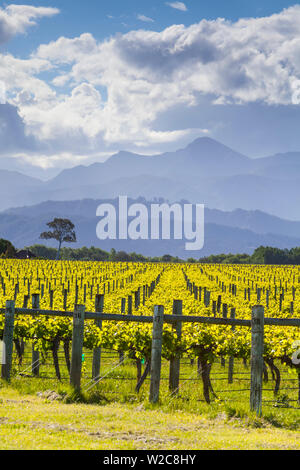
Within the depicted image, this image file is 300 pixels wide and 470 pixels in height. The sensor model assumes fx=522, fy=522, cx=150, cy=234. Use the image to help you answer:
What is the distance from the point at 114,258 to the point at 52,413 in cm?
14385

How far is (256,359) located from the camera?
10.1 meters

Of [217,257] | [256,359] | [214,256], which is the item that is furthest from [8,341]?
[214,256]

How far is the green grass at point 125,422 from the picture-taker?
752 cm

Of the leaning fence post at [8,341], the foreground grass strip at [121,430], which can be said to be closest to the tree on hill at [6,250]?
the leaning fence post at [8,341]

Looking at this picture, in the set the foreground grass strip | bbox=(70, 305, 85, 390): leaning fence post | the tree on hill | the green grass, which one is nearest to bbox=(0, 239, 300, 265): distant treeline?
the tree on hill

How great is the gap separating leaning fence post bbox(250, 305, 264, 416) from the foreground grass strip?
0.74 metres

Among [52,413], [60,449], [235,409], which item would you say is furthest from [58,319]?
[60,449]

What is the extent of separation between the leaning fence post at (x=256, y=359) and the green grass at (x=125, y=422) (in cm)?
27

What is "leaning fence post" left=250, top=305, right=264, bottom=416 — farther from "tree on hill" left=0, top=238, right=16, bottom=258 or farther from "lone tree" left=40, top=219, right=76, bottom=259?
"lone tree" left=40, top=219, right=76, bottom=259

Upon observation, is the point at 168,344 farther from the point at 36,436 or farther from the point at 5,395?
the point at 36,436

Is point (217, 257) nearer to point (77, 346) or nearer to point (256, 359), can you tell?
point (77, 346)

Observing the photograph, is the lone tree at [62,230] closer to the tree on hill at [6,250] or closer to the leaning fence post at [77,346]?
the tree on hill at [6,250]

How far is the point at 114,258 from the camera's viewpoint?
152750 millimetres

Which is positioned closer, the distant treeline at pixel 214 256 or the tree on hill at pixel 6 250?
the tree on hill at pixel 6 250
